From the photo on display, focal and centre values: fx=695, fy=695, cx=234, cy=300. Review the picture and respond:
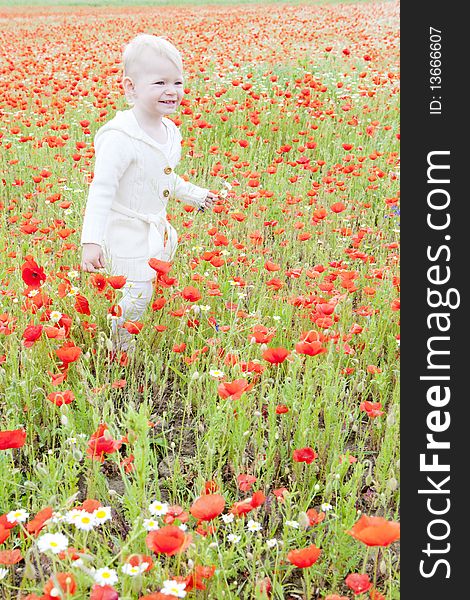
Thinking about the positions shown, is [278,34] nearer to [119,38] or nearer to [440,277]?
[119,38]

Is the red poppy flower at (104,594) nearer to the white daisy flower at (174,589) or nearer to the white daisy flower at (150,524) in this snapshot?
the white daisy flower at (174,589)

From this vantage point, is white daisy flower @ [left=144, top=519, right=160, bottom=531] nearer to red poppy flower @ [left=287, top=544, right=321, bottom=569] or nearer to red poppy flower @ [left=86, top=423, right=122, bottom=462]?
red poppy flower @ [left=86, top=423, right=122, bottom=462]

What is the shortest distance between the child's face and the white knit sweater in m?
0.13

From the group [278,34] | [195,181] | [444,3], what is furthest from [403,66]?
[278,34]

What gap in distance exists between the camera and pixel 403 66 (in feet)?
7.06

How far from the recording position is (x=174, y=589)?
140 cm

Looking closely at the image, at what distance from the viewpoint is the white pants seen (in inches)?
112

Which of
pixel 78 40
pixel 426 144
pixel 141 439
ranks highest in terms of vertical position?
pixel 78 40

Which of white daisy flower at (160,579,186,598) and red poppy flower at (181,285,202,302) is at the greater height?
red poppy flower at (181,285,202,302)

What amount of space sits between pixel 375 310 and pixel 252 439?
38.7 inches

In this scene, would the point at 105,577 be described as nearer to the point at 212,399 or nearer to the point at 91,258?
the point at 212,399

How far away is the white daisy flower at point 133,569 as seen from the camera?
1.38 m

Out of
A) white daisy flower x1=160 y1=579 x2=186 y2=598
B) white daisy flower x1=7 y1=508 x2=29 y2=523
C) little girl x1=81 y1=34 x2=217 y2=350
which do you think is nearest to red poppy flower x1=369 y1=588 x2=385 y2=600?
white daisy flower x1=160 y1=579 x2=186 y2=598

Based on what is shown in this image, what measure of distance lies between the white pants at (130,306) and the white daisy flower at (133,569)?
4.45 feet
